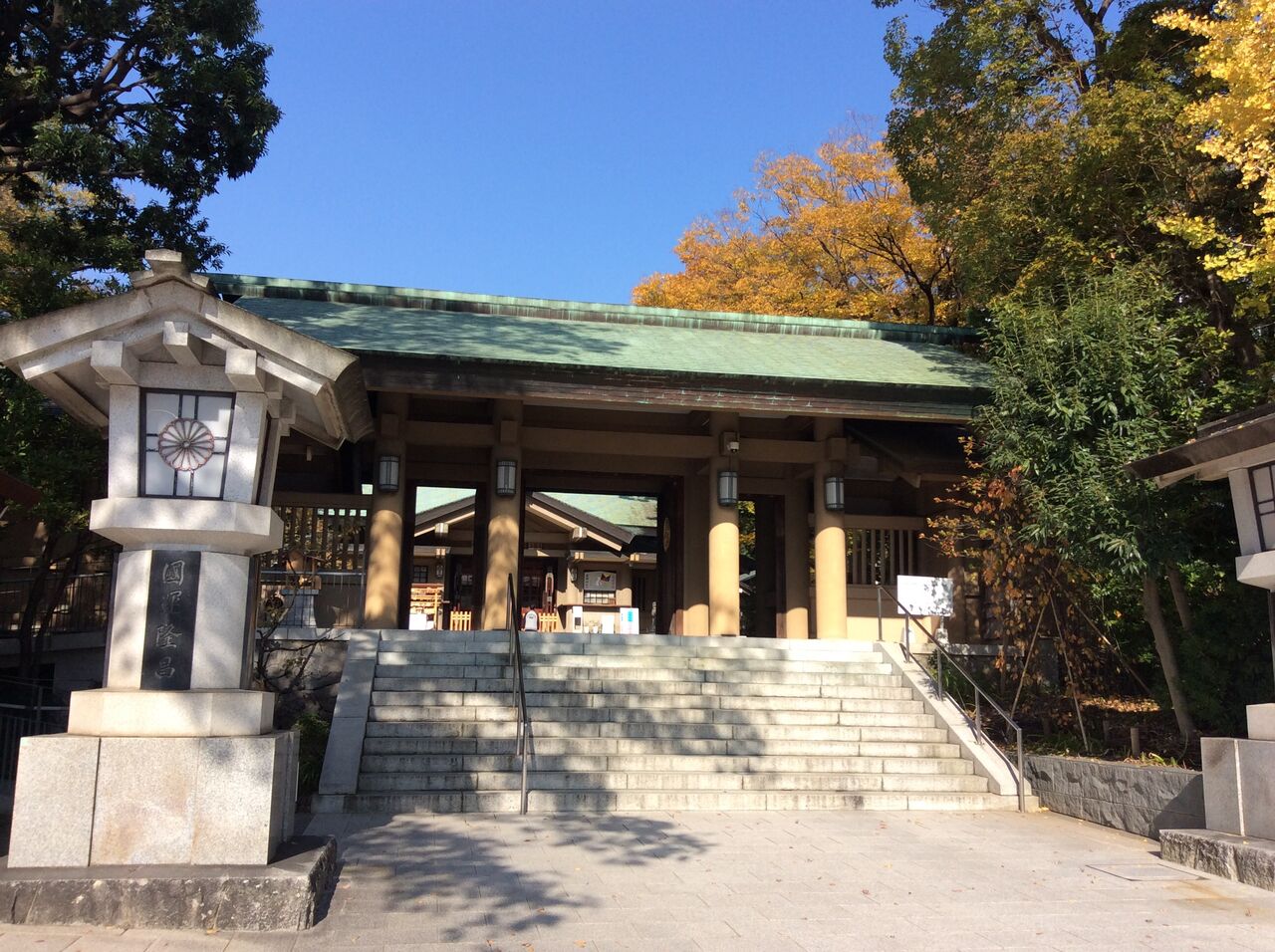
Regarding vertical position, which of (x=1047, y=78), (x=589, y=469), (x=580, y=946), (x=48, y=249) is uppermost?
(x=1047, y=78)

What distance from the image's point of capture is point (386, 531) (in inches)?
503

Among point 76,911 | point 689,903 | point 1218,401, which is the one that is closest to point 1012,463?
point 1218,401

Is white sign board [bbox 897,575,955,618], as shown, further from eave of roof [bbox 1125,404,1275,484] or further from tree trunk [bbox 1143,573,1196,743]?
eave of roof [bbox 1125,404,1275,484]

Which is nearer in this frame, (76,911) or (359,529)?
(76,911)

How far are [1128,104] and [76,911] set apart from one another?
449 inches

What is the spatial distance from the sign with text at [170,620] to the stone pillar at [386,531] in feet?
22.9

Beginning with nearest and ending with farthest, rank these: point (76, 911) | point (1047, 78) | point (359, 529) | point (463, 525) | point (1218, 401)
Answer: point (76, 911), point (1218, 401), point (1047, 78), point (359, 529), point (463, 525)

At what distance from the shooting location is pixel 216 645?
5590mm

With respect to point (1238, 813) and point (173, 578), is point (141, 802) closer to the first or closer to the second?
point (173, 578)

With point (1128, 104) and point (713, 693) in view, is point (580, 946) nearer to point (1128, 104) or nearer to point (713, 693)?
point (713, 693)

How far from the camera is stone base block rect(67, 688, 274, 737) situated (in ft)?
17.6

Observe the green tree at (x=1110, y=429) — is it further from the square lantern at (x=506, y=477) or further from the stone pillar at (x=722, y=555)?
the square lantern at (x=506, y=477)

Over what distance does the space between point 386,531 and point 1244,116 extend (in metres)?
10.2

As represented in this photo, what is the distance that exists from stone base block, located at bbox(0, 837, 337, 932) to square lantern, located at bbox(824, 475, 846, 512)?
9888 millimetres
